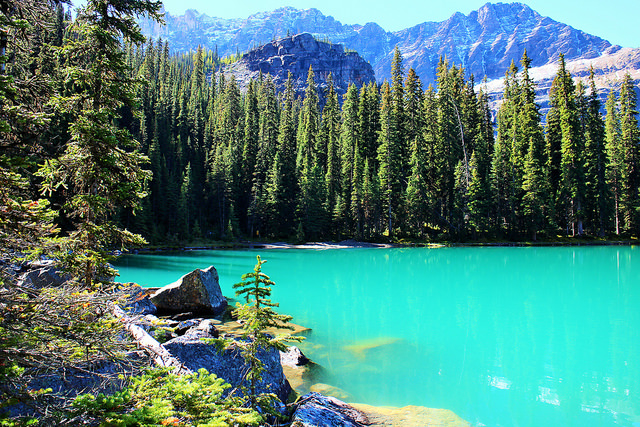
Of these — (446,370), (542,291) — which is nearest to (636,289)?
(542,291)

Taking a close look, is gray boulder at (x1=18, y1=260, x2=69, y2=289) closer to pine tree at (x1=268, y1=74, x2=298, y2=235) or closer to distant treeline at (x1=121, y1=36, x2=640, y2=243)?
distant treeline at (x1=121, y1=36, x2=640, y2=243)

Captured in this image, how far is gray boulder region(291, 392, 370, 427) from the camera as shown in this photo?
19.1ft

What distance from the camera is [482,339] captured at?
12523 mm

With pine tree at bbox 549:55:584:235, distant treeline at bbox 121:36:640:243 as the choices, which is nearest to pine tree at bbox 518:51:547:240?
distant treeline at bbox 121:36:640:243

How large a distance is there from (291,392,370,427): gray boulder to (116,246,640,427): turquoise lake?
1.53 m

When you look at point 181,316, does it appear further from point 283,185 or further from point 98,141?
point 283,185

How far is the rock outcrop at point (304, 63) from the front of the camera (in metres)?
184

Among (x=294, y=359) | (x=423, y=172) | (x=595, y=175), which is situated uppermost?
(x=423, y=172)

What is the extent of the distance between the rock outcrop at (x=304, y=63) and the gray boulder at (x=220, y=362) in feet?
608

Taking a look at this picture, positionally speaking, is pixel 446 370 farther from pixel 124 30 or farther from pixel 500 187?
pixel 500 187

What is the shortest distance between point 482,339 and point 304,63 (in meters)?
190

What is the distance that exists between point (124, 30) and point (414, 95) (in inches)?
2303

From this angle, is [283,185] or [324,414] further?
[283,185]

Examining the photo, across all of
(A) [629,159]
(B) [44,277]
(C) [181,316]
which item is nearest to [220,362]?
(C) [181,316]
